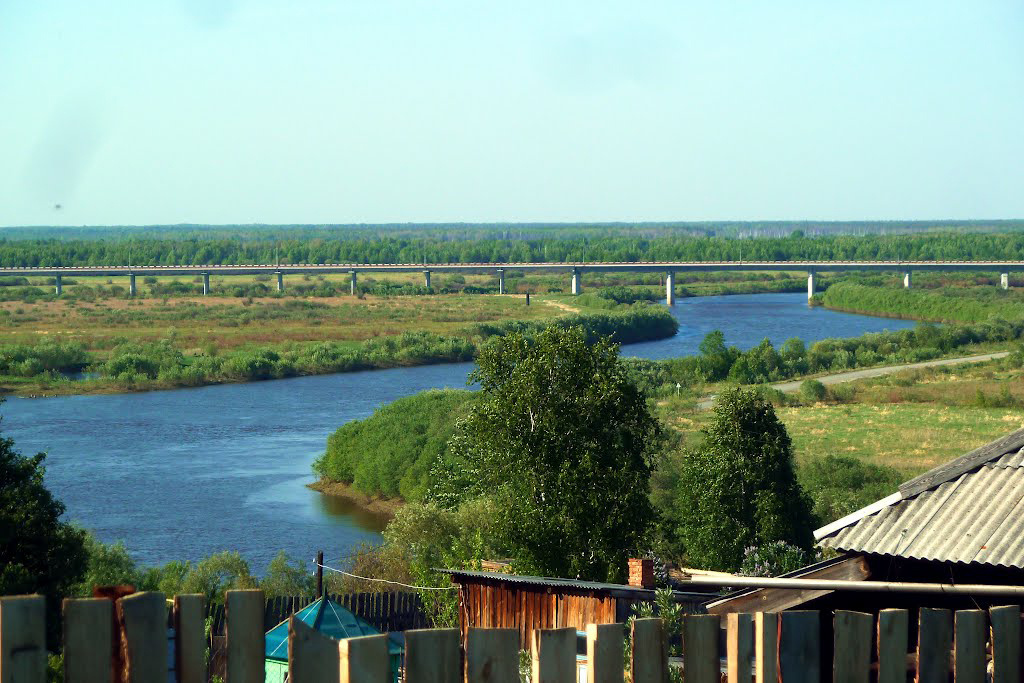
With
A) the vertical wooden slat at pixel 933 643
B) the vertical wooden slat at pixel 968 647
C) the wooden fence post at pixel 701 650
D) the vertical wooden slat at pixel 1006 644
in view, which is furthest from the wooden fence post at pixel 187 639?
the vertical wooden slat at pixel 1006 644

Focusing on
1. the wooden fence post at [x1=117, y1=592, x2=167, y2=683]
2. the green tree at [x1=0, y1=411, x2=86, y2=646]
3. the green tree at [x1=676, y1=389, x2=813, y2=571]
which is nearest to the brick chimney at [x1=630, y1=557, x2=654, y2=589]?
the green tree at [x1=0, y1=411, x2=86, y2=646]

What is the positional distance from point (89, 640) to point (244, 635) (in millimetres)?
259

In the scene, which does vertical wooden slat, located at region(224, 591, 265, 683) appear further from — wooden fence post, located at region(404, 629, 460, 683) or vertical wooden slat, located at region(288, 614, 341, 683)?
wooden fence post, located at region(404, 629, 460, 683)

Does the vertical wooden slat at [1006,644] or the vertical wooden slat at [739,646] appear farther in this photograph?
the vertical wooden slat at [1006,644]

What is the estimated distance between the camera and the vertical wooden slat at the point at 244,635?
218 centimetres

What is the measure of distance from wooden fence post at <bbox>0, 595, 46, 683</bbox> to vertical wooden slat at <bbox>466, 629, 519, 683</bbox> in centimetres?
74

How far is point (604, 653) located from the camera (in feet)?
8.09

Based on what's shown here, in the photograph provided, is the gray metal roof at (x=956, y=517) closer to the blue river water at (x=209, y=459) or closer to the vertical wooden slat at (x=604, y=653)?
the vertical wooden slat at (x=604, y=653)

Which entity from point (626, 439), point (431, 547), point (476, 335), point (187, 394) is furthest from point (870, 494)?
point (476, 335)

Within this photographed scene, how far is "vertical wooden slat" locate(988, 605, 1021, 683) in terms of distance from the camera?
9.47 ft

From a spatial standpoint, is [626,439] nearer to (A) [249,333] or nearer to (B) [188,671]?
(B) [188,671]

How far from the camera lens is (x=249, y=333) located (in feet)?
232

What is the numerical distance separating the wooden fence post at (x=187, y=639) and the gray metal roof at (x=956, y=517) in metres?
4.10

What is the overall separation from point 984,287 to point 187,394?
8168 cm
